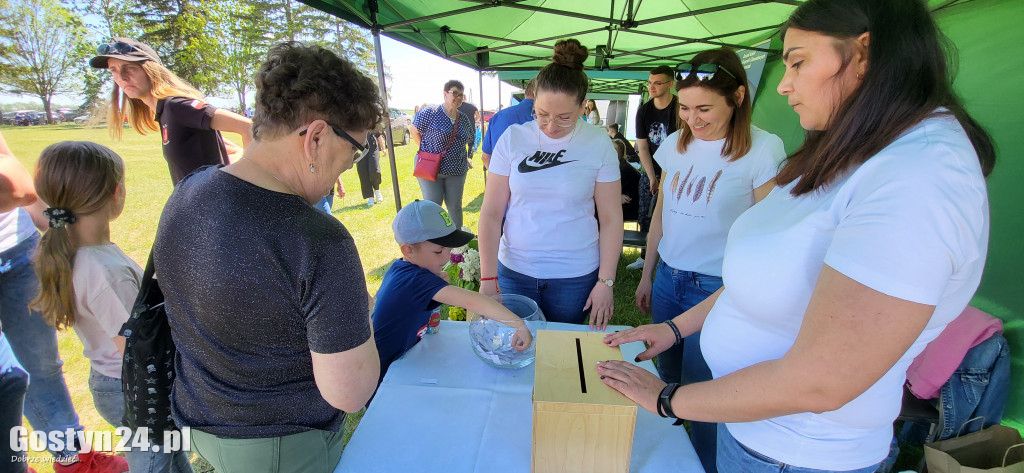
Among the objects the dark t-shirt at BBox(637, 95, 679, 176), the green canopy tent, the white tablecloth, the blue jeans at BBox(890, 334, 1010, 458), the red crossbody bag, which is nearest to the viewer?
the white tablecloth

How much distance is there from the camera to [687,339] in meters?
1.49

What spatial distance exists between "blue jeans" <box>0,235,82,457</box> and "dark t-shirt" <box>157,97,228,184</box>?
0.65 m

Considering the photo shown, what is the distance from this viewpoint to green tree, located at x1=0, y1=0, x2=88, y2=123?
985 centimetres

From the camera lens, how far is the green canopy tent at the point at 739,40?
191 centimetres

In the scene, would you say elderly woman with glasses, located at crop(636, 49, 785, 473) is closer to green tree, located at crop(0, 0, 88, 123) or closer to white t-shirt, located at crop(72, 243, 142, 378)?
white t-shirt, located at crop(72, 243, 142, 378)

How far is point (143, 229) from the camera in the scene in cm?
577

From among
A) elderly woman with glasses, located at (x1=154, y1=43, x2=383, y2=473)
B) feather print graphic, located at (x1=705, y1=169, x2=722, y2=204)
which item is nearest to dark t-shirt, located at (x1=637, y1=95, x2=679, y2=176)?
feather print graphic, located at (x1=705, y1=169, x2=722, y2=204)

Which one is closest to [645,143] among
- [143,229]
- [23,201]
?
[23,201]

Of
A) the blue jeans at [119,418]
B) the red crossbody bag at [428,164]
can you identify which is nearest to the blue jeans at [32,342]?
the blue jeans at [119,418]

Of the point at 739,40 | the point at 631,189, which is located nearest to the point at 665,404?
the point at 631,189

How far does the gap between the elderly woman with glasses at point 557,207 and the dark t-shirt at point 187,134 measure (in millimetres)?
1503

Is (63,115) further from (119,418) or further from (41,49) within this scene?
(119,418)

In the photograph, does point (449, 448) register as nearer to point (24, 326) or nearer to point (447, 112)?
point (24, 326)

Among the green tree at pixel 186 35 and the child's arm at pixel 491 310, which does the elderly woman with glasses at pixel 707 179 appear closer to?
the child's arm at pixel 491 310
